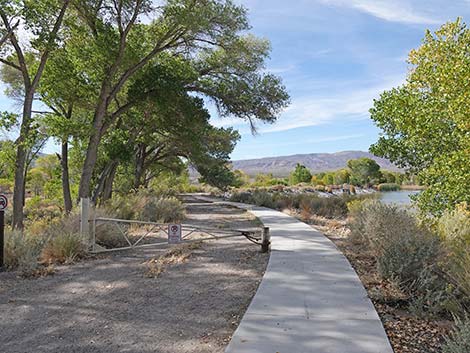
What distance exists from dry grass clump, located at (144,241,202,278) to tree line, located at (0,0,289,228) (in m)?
6.22

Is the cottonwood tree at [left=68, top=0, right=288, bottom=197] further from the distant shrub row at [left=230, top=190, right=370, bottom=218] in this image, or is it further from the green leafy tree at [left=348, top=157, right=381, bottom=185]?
the green leafy tree at [left=348, top=157, right=381, bottom=185]

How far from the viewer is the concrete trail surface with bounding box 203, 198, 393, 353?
378 centimetres

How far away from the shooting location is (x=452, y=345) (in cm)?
323

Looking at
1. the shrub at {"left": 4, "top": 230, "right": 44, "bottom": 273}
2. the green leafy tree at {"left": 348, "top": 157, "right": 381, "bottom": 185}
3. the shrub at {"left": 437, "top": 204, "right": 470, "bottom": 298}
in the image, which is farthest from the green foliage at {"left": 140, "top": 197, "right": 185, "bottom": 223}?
the green leafy tree at {"left": 348, "top": 157, "right": 381, "bottom": 185}

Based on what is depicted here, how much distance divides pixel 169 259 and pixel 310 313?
13.0ft

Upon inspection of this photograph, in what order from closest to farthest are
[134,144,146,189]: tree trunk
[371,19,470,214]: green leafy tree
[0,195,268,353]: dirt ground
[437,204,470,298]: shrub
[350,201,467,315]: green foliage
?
[0,195,268,353]: dirt ground
[350,201,467,315]: green foliage
[437,204,470,298]: shrub
[371,19,470,214]: green leafy tree
[134,144,146,189]: tree trunk

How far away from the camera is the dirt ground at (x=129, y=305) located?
4004 millimetres

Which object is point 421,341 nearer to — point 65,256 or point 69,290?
point 69,290

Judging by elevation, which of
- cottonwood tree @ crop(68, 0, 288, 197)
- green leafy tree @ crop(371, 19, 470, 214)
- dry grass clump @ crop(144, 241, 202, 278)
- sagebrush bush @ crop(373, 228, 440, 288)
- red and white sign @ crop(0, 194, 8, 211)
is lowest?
dry grass clump @ crop(144, 241, 202, 278)

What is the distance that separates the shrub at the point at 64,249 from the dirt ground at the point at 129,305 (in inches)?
15.1

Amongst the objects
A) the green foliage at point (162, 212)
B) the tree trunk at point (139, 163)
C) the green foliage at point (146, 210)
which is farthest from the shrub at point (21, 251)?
the tree trunk at point (139, 163)

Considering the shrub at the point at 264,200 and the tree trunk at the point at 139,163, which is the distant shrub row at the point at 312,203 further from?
the tree trunk at the point at 139,163

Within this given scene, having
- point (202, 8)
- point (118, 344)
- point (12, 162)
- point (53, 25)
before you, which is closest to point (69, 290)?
point (118, 344)

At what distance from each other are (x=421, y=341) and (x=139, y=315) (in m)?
3.21
